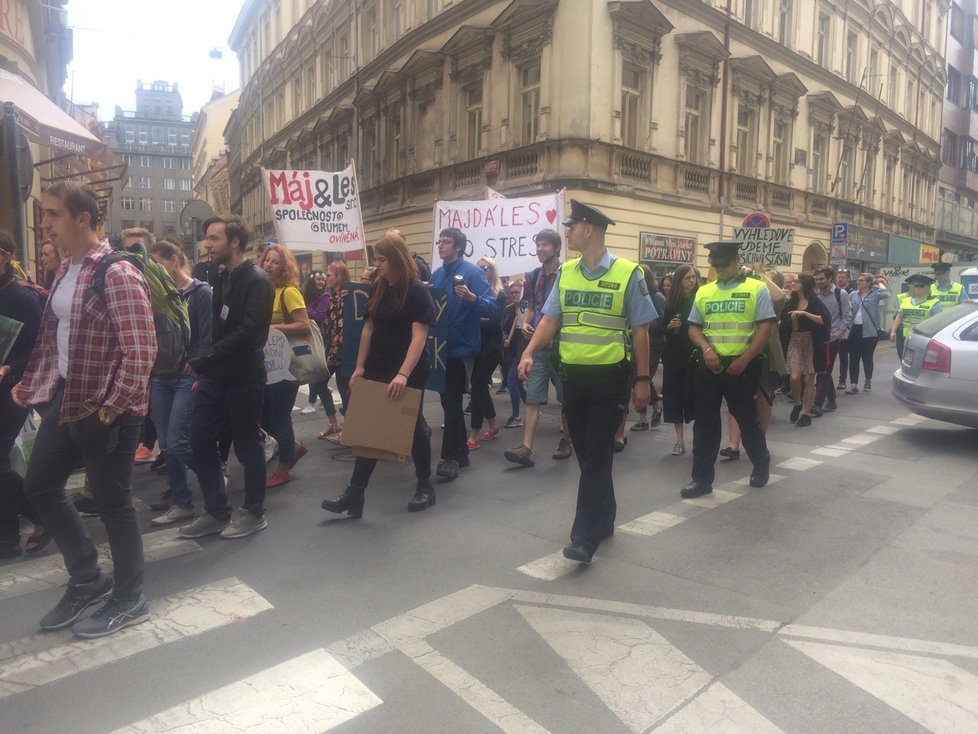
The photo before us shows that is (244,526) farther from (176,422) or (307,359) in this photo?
(307,359)

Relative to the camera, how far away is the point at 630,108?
63.5 ft

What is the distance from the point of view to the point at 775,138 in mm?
24438

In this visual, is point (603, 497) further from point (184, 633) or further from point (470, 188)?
point (470, 188)

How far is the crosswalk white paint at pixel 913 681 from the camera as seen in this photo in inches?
115

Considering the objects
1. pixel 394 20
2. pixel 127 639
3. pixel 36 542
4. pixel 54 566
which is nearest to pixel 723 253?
pixel 127 639

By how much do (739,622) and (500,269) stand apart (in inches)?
294

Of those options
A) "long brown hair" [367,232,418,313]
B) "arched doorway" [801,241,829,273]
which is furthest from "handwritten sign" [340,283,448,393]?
"arched doorway" [801,241,829,273]

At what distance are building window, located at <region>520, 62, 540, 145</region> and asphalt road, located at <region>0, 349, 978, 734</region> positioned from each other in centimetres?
1476

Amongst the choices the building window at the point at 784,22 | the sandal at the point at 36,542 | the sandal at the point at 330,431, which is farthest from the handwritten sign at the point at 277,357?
the building window at the point at 784,22

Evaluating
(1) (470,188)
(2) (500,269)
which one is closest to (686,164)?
(1) (470,188)

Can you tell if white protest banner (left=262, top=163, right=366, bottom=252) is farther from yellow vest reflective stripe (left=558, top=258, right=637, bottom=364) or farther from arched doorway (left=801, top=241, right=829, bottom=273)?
arched doorway (left=801, top=241, right=829, bottom=273)

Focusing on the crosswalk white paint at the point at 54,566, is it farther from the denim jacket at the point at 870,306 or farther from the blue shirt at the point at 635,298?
the denim jacket at the point at 870,306

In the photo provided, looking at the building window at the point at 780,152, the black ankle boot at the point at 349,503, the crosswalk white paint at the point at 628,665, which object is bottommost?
the crosswalk white paint at the point at 628,665

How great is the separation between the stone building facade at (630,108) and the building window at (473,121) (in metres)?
0.04
